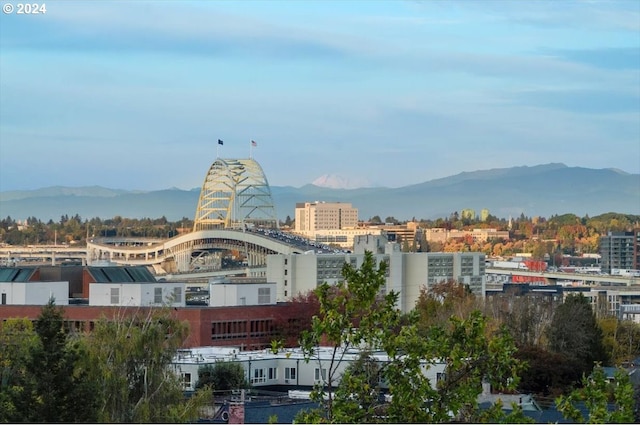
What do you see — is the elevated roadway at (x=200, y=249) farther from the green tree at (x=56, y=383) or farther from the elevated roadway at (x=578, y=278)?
the green tree at (x=56, y=383)

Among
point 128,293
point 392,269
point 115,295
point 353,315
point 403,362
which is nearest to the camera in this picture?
point 403,362

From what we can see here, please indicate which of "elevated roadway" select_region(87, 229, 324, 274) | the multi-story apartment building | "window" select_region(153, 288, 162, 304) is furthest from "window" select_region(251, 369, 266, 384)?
"elevated roadway" select_region(87, 229, 324, 274)

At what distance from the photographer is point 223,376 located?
173ft

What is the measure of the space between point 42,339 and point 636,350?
54.7 meters

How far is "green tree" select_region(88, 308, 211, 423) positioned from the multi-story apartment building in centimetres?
5389

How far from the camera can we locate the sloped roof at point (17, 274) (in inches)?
2938

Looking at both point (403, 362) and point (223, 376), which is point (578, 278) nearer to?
point (223, 376)

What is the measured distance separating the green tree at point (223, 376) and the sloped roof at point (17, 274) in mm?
23078

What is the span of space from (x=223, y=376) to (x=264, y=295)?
22856mm

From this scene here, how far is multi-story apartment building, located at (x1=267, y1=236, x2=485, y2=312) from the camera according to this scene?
95.9 metres

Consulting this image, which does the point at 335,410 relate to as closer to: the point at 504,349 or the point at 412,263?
the point at 504,349

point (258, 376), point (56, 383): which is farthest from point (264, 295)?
point (56, 383)

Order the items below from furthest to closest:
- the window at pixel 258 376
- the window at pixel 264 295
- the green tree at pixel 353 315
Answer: the window at pixel 264 295 < the window at pixel 258 376 < the green tree at pixel 353 315

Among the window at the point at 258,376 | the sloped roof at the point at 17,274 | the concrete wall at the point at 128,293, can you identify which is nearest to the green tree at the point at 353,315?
the window at the point at 258,376
